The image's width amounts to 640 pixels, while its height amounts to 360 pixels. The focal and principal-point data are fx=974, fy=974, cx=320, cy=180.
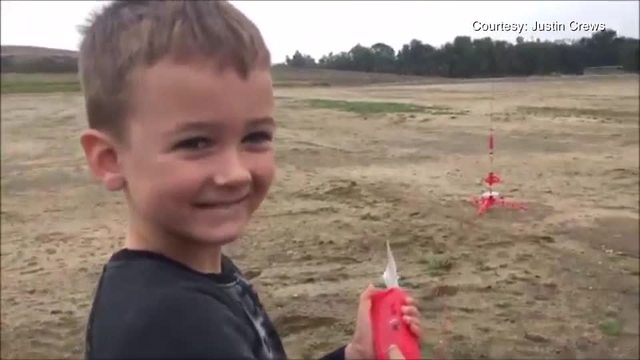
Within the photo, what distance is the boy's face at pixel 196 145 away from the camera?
3.34 ft

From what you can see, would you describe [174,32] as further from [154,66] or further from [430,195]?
[430,195]

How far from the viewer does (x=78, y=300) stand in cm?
455

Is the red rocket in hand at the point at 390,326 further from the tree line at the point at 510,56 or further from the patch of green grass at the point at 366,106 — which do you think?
the patch of green grass at the point at 366,106

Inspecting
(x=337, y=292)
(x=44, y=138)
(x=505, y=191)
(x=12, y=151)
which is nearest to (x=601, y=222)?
(x=505, y=191)

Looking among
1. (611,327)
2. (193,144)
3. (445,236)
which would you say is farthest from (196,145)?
(445,236)

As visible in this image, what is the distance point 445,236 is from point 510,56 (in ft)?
9.24

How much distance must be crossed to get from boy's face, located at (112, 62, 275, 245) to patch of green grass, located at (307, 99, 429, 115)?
33.2 ft

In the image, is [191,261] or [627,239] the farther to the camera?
[627,239]

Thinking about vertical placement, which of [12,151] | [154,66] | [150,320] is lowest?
[12,151]

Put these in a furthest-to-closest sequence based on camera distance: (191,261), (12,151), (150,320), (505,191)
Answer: (12,151) → (505,191) → (191,261) → (150,320)

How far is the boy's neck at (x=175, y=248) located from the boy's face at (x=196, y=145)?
0.02 metres

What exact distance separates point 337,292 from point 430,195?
2.35 m

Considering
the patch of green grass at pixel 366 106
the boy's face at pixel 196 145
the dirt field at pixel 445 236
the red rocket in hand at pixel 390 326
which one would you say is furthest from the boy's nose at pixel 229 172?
the patch of green grass at pixel 366 106

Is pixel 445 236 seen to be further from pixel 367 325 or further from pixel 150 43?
pixel 150 43
